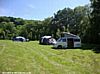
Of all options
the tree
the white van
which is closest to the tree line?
the tree

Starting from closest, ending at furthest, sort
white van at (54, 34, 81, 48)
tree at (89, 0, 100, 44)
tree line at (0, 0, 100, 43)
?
1. white van at (54, 34, 81, 48)
2. tree at (89, 0, 100, 44)
3. tree line at (0, 0, 100, 43)

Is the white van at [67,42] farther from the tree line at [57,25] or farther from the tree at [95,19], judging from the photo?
the tree line at [57,25]

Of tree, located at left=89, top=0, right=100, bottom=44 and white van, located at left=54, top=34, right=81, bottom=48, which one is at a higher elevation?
tree, located at left=89, top=0, right=100, bottom=44

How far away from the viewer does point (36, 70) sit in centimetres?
1595

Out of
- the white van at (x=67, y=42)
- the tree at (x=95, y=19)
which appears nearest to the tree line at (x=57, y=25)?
the tree at (x=95, y=19)

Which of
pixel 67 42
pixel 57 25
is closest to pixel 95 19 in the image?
pixel 67 42

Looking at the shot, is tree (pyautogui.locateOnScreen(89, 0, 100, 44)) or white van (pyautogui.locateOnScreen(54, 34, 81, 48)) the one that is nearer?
white van (pyautogui.locateOnScreen(54, 34, 81, 48))

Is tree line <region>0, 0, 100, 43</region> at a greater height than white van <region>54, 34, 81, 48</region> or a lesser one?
greater

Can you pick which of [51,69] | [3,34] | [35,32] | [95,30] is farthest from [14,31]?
[51,69]

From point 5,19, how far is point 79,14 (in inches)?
3167

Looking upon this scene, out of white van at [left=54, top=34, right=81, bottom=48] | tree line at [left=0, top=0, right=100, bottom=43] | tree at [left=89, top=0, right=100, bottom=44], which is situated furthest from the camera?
tree line at [left=0, top=0, right=100, bottom=43]

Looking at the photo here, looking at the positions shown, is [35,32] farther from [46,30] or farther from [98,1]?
[98,1]

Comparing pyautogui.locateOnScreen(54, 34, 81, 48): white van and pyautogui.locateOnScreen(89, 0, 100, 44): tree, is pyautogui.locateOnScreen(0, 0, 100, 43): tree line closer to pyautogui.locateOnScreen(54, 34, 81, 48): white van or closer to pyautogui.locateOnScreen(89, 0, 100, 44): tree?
pyautogui.locateOnScreen(89, 0, 100, 44): tree

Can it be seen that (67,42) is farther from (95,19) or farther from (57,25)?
(57,25)
